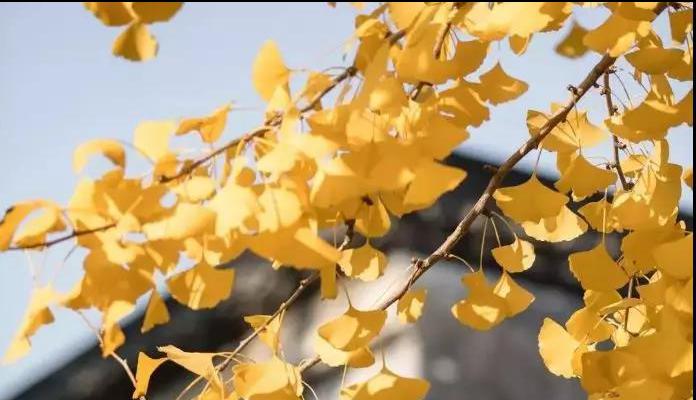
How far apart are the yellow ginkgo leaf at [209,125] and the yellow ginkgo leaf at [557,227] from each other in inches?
11.3

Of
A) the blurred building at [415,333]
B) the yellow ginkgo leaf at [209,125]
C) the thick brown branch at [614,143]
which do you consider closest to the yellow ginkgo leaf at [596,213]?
the thick brown branch at [614,143]

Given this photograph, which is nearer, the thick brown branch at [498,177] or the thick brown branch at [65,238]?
the thick brown branch at [65,238]

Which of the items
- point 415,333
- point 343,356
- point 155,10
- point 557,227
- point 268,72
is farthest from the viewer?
point 415,333

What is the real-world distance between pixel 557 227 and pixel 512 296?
0.08 metres

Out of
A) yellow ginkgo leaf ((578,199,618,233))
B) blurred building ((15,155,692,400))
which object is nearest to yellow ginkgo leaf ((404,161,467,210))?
yellow ginkgo leaf ((578,199,618,233))

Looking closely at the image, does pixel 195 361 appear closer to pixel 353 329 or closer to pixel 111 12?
pixel 353 329

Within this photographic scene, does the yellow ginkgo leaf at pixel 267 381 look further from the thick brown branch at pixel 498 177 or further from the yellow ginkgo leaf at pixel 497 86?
the yellow ginkgo leaf at pixel 497 86

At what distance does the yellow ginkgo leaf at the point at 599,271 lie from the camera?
0.70 meters

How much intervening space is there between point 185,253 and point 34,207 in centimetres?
8

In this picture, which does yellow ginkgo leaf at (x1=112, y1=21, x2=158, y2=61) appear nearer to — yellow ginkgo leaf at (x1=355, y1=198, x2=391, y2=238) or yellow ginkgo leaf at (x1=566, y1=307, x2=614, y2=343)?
yellow ginkgo leaf at (x1=355, y1=198, x2=391, y2=238)

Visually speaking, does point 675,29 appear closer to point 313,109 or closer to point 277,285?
point 313,109

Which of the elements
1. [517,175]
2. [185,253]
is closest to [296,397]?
[185,253]

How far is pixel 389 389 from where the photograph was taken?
23.2 inches

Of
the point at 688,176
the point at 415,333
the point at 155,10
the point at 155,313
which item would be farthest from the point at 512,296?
the point at 415,333
